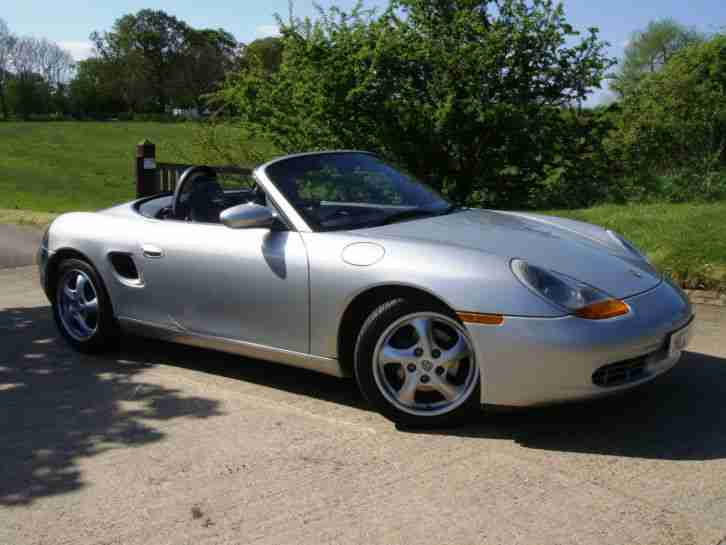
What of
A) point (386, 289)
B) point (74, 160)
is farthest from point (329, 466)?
point (74, 160)

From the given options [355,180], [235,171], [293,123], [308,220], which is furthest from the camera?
[293,123]

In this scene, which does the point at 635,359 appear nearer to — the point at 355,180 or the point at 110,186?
the point at 355,180

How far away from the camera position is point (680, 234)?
27.7 feet

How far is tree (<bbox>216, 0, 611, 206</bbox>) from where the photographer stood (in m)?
12.6

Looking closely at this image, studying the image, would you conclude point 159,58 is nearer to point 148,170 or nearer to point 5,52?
point 5,52

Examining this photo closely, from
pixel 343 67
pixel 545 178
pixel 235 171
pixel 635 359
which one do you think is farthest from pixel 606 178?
pixel 635 359

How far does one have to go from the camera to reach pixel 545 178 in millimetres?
13281

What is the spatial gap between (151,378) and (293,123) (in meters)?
9.05

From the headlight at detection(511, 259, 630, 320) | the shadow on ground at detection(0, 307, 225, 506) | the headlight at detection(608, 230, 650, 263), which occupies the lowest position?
the shadow on ground at detection(0, 307, 225, 506)

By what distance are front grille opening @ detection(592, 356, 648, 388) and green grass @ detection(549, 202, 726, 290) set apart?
3.62 m

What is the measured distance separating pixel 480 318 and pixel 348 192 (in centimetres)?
149

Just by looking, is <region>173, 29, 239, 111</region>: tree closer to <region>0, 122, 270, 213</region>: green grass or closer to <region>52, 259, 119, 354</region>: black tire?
<region>0, 122, 270, 213</region>: green grass

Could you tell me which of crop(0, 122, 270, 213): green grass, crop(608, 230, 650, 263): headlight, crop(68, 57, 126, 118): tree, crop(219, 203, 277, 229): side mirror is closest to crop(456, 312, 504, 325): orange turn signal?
crop(219, 203, 277, 229): side mirror

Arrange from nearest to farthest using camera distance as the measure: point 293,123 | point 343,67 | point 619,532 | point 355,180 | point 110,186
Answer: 1. point 619,532
2. point 355,180
3. point 343,67
4. point 293,123
5. point 110,186
